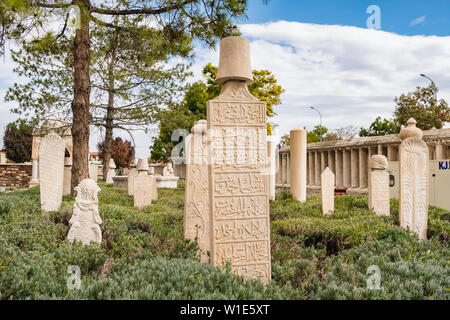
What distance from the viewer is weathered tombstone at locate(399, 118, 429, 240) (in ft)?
21.1

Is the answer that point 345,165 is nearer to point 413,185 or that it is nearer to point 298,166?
point 298,166

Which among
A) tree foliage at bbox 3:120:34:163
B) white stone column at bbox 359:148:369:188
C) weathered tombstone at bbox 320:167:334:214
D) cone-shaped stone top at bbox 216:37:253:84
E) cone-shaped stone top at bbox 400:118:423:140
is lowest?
weathered tombstone at bbox 320:167:334:214

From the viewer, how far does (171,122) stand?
1820cm

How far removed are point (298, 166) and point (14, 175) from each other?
28.5m

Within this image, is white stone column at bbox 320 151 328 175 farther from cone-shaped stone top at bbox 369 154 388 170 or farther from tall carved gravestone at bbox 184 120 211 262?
tall carved gravestone at bbox 184 120 211 262

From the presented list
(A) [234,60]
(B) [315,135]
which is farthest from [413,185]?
(B) [315,135]

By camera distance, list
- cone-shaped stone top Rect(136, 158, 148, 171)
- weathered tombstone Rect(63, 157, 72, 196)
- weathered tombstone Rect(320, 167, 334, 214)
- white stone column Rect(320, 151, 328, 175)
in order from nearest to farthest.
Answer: weathered tombstone Rect(320, 167, 334, 214), cone-shaped stone top Rect(136, 158, 148, 171), weathered tombstone Rect(63, 157, 72, 196), white stone column Rect(320, 151, 328, 175)

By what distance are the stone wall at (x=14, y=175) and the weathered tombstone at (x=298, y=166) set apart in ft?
89.2

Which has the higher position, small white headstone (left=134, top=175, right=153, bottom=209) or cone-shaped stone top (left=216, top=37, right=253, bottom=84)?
cone-shaped stone top (left=216, top=37, right=253, bottom=84)

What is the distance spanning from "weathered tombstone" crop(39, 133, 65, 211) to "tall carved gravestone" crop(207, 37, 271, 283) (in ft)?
18.0

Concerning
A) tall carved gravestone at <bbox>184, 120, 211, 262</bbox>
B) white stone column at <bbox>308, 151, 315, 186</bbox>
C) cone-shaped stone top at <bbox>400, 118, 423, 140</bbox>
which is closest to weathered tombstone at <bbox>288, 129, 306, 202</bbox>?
cone-shaped stone top at <bbox>400, 118, 423, 140</bbox>

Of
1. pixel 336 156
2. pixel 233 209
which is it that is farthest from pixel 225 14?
pixel 336 156

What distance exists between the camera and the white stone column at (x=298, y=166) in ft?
37.5
